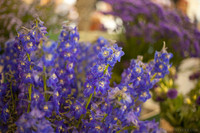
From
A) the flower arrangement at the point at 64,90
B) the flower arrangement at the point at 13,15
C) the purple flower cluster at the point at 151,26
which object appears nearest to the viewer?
the flower arrangement at the point at 64,90

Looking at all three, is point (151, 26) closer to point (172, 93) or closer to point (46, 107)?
point (172, 93)

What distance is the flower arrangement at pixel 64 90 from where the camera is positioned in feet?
1.31

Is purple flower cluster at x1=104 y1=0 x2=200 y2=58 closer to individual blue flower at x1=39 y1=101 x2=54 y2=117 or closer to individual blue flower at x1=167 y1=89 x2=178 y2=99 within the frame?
individual blue flower at x1=167 y1=89 x2=178 y2=99

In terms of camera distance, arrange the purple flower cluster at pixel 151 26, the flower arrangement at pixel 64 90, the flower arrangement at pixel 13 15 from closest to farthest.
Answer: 1. the flower arrangement at pixel 64 90
2. the flower arrangement at pixel 13 15
3. the purple flower cluster at pixel 151 26

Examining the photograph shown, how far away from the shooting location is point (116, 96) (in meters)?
0.41

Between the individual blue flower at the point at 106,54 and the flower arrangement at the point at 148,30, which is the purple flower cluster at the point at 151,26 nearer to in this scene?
the flower arrangement at the point at 148,30

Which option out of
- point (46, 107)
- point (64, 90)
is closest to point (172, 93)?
point (64, 90)

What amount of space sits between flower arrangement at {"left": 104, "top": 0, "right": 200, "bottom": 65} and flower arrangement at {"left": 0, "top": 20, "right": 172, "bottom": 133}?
44 centimetres

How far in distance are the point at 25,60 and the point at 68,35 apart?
5.0 inches

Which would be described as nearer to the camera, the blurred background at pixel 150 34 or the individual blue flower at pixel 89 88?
the individual blue flower at pixel 89 88

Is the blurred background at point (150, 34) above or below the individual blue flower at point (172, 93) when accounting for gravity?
above

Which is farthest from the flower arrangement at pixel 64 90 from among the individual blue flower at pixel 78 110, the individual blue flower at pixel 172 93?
the individual blue flower at pixel 172 93

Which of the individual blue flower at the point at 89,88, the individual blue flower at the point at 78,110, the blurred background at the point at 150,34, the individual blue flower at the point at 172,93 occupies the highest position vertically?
the blurred background at the point at 150,34

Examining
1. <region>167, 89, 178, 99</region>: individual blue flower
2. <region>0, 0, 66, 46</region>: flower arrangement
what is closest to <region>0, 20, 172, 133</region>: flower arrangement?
<region>0, 0, 66, 46</region>: flower arrangement
